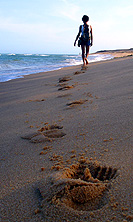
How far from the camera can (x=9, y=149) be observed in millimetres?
1489

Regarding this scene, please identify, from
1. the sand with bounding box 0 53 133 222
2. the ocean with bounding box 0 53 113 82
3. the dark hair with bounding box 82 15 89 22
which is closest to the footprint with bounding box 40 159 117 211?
the sand with bounding box 0 53 133 222

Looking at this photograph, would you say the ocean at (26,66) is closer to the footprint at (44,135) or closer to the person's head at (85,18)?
the person's head at (85,18)

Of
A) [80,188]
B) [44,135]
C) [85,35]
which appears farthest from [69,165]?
[85,35]

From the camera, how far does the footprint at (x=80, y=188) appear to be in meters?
0.86

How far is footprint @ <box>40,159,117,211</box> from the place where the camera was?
86cm

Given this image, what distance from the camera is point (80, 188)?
0.91 m

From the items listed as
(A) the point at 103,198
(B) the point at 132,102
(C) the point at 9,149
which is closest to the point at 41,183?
(A) the point at 103,198

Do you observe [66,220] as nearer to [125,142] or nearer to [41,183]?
[41,183]

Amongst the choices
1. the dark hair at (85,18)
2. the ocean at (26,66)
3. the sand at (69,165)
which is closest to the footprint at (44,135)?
the sand at (69,165)

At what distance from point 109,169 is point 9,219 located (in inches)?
21.0

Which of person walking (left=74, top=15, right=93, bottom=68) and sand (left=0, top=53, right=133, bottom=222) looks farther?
person walking (left=74, top=15, right=93, bottom=68)

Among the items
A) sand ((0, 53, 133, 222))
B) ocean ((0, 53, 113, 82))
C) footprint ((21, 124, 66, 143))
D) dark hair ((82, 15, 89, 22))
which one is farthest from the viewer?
ocean ((0, 53, 113, 82))

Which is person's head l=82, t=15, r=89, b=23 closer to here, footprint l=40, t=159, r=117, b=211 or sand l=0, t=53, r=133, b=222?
sand l=0, t=53, r=133, b=222

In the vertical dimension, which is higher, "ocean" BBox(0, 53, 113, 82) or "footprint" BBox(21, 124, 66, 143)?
"ocean" BBox(0, 53, 113, 82)
